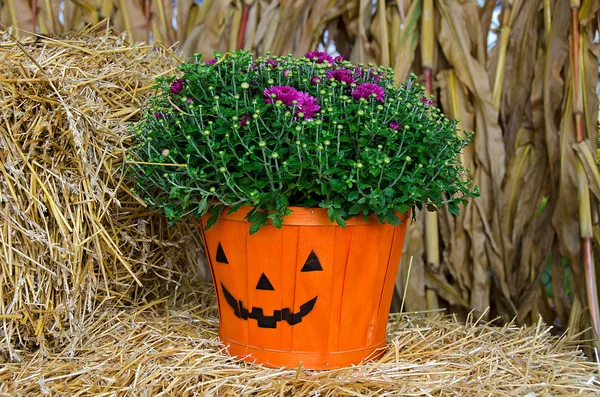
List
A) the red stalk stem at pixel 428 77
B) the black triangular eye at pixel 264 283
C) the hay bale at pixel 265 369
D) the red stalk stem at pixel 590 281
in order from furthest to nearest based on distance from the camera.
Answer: the red stalk stem at pixel 428 77 → the red stalk stem at pixel 590 281 → the black triangular eye at pixel 264 283 → the hay bale at pixel 265 369

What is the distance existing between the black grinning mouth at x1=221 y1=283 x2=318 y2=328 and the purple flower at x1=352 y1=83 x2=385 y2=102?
0.44 meters

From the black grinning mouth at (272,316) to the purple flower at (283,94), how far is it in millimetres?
412

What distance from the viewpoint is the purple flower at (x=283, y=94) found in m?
1.22

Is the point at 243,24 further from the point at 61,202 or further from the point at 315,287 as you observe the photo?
the point at 315,287

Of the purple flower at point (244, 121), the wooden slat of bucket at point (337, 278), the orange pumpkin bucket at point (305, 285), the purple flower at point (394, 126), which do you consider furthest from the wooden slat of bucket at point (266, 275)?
the purple flower at point (394, 126)

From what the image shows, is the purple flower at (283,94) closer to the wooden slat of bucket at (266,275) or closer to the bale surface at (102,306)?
the wooden slat of bucket at (266,275)

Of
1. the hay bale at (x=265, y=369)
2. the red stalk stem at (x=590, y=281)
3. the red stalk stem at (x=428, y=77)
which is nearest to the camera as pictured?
the hay bale at (x=265, y=369)

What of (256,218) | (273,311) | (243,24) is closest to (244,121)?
(256,218)

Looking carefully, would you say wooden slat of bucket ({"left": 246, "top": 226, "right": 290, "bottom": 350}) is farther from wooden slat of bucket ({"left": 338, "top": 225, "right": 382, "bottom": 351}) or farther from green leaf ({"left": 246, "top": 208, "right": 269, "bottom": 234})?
wooden slat of bucket ({"left": 338, "top": 225, "right": 382, "bottom": 351})

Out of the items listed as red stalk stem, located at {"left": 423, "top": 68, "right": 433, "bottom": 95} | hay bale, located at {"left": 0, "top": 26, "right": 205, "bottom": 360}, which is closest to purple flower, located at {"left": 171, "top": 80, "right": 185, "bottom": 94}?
hay bale, located at {"left": 0, "top": 26, "right": 205, "bottom": 360}

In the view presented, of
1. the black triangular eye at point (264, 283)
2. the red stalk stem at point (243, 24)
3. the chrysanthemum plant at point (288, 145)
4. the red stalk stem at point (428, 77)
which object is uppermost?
the red stalk stem at point (243, 24)

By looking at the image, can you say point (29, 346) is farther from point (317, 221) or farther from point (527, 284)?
point (527, 284)

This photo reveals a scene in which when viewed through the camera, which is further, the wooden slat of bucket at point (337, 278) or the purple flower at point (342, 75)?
the purple flower at point (342, 75)

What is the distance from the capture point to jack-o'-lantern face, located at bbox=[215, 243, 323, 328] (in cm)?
124
